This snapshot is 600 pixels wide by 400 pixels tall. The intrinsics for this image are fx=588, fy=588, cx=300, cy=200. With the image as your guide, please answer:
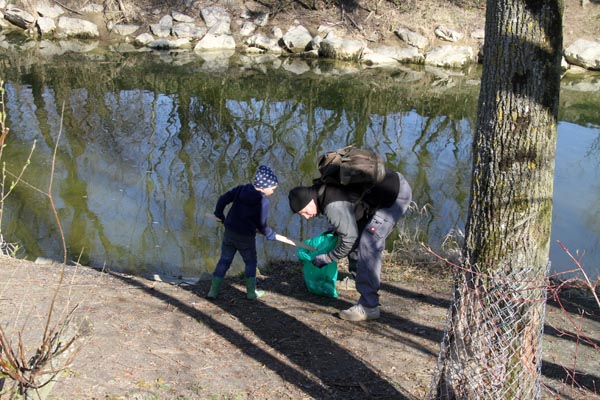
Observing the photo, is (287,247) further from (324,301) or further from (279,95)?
(279,95)

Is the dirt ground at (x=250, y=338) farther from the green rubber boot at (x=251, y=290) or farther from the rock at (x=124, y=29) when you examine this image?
the rock at (x=124, y=29)

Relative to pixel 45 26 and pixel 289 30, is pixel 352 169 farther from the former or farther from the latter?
pixel 45 26

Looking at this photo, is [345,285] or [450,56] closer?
[345,285]

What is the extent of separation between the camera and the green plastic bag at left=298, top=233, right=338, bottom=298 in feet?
19.3

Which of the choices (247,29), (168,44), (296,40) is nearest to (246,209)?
(296,40)

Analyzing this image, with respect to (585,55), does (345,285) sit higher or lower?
lower

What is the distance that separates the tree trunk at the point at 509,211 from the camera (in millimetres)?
3301

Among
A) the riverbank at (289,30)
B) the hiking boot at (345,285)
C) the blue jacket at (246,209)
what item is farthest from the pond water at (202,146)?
the riverbank at (289,30)

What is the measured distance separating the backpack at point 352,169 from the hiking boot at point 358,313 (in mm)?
1180

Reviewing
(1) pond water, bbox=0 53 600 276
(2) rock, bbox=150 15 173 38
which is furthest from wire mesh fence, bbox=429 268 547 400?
(2) rock, bbox=150 15 173 38

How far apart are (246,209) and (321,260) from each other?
0.87m

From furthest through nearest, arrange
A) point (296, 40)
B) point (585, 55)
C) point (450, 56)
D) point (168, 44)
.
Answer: point (296, 40) < point (168, 44) < point (450, 56) < point (585, 55)

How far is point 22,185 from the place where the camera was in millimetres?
9859

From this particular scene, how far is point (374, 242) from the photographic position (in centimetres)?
530
